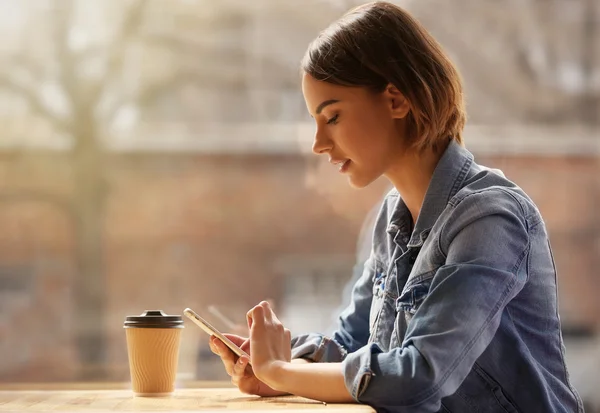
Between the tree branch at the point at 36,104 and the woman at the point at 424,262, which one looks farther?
the tree branch at the point at 36,104

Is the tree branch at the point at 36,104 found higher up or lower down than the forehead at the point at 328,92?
higher up

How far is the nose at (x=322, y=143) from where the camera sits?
1.18 m

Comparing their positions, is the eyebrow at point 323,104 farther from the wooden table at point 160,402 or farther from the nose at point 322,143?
the wooden table at point 160,402

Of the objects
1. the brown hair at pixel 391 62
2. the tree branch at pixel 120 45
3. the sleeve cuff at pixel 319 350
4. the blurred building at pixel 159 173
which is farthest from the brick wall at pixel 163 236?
the brown hair at pixel 391 62

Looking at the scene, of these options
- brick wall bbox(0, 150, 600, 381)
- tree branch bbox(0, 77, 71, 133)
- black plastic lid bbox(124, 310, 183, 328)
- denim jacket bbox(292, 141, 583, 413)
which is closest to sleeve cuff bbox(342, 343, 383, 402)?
denim jacket bbox(292, 141, 583, 413)

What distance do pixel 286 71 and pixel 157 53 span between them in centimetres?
39

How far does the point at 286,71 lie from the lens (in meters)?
2.45

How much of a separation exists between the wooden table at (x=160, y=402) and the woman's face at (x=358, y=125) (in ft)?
1.10

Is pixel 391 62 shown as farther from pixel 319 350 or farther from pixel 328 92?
pixel 319 350

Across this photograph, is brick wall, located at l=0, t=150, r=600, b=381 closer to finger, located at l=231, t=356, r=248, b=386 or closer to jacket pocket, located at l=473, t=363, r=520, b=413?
finger, located at l=231, t=356, r=248, b=386

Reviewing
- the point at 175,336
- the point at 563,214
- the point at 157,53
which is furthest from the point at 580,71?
the point at 175,336

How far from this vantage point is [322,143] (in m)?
1.18

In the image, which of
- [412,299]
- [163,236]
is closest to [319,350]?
[412,299]

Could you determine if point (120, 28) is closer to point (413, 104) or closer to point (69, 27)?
point (69, 27)
